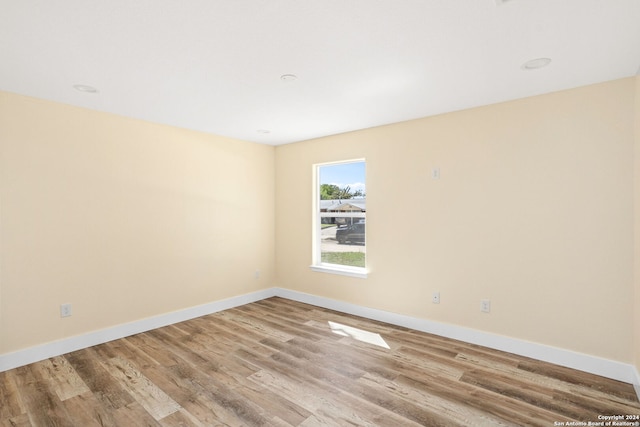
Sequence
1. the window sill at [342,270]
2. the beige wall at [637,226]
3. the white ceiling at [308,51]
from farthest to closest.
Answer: the window sill at [342,270] → the beige wall at [637,226] → the white ceiling at [308,51]

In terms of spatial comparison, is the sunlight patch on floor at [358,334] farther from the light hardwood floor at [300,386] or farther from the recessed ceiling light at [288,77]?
the recessed ceiling light at [288,77]

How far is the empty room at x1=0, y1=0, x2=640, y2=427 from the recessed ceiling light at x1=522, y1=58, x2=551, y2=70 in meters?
0.02

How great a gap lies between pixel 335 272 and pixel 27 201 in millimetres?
3333

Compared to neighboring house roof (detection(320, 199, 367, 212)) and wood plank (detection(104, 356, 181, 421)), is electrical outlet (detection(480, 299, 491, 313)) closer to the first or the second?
neighboring house roof (detection(320, 199, 367, 212))

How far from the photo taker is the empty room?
1911mm

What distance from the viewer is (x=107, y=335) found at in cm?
326

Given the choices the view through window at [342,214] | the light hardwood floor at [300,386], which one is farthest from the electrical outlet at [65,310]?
the view through window at [342,214]

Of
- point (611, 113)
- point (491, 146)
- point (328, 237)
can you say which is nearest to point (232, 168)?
point (328, 237)

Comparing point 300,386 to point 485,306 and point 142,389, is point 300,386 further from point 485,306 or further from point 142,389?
point 485,306

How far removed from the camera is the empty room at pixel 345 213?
6.27ft

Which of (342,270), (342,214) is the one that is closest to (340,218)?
(342,214)

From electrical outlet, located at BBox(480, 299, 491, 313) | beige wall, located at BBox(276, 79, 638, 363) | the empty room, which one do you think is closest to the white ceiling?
the empty room

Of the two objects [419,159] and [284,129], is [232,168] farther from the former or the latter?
[419,159]

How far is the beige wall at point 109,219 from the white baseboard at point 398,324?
0.08 metres
